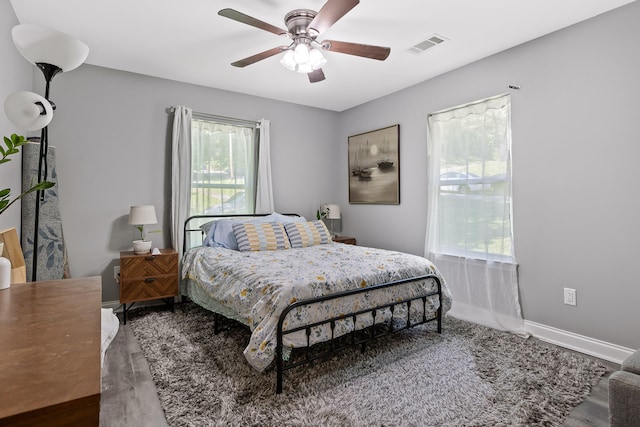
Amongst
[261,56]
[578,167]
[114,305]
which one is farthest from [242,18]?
[114,305]

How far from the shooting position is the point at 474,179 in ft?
11.1

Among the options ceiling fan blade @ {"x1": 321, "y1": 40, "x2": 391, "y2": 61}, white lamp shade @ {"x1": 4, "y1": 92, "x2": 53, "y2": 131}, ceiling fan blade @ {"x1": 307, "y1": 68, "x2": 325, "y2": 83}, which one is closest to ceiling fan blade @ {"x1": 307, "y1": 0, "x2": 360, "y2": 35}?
ceiling fan blade @ {"x1": 321, "y1": 40, "x2": 391, "y2": 61}

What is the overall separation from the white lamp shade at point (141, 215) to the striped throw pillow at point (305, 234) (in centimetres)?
143

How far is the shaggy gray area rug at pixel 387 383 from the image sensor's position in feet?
6.01

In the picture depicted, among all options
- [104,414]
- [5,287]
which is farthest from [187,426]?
[5,287]

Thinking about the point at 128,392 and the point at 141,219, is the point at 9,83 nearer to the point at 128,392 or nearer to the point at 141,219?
the point at 141,219

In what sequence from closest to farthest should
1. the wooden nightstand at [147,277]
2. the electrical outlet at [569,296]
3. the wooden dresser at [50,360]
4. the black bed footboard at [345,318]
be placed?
the wooden dresser at [50,360] → the black bed footboard at [345,318] → the electrical outlet at [569,296] → the wooden nightstand at [147,277]

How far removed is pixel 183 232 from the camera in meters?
3.82

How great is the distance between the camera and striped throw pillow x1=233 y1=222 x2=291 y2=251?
138 inches

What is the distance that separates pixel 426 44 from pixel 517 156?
4.32 feet

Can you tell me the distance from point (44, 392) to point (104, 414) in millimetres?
A: 1733

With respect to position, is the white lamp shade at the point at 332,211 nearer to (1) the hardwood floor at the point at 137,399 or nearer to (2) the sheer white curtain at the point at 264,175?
(2) the sheer white curtain at the point at 264,175

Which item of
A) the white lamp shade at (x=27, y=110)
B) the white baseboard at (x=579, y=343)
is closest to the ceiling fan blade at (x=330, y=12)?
the white lamp shade at (x=27, y=110)

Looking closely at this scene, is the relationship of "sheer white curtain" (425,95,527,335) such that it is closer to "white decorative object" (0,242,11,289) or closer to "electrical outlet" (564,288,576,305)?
"electrical outlet" (564,288,576,305)
